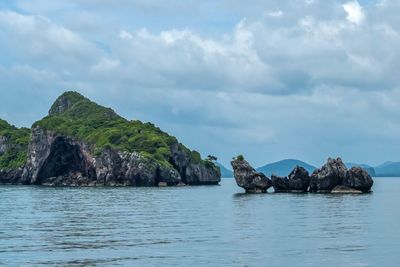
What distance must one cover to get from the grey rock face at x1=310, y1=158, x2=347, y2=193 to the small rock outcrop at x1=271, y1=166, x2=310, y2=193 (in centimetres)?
227

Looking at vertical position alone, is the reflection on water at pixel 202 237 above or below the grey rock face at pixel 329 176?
below

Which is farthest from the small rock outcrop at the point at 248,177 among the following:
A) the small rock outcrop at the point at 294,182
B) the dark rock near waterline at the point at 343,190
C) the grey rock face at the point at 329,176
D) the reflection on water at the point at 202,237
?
the reflection on water at the point at 202,237

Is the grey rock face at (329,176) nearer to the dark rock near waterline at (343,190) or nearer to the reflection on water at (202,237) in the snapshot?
the dark rock near waterline at (343,190)

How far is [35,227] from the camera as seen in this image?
7525 cm

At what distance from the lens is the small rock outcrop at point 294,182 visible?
163 metres

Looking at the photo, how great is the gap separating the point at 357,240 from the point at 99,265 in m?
26.1

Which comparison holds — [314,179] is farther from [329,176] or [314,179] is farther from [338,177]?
[338,177]

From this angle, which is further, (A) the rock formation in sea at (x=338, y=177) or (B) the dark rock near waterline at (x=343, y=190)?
(B) the dark rock near waterline at (x=343, y=190)

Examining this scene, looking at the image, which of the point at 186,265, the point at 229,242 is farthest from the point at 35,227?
the point at 186,265

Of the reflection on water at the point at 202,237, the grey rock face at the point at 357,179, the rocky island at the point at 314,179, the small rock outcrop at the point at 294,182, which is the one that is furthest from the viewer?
the small rock outcrop at the point at 294,182

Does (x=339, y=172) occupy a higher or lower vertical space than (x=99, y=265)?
higher

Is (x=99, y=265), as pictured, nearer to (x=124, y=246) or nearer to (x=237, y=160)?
(x=124, y=246)

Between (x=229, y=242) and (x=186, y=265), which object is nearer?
(x=186, y=265)

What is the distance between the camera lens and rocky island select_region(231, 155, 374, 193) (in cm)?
15150
